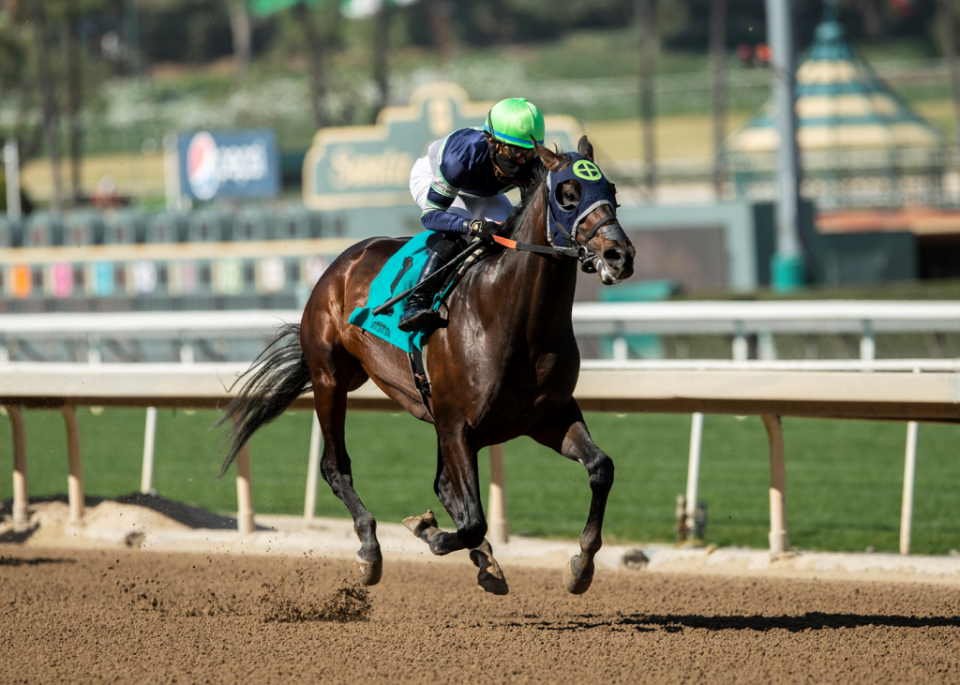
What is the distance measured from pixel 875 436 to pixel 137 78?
6372cm

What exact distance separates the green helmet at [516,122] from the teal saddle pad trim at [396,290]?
0.61m

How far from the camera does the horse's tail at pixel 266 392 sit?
17.9 ft

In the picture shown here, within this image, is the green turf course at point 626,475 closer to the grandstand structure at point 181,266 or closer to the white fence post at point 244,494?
the white fence post at point 244,494

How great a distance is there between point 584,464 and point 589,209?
3.16ft

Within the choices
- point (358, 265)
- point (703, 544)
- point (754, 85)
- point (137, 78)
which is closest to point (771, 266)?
point (703, 544)

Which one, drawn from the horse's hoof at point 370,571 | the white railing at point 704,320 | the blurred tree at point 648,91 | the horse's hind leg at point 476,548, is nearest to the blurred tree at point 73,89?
the blurred tree at point 648,91

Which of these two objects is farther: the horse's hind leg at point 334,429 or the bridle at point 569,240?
the horse's hind leg at point 334,429

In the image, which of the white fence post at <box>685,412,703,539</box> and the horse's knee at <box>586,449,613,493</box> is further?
the white fence post at <box>685,412,703,539</box>

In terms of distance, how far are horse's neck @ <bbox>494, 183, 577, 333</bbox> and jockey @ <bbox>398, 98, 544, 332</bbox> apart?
0.20 metres

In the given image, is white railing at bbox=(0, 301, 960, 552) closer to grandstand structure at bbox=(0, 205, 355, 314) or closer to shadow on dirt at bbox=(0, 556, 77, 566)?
shadow on dirt at bbox=(0, 556, 77, 566)

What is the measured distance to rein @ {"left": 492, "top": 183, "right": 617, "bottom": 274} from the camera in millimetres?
3689

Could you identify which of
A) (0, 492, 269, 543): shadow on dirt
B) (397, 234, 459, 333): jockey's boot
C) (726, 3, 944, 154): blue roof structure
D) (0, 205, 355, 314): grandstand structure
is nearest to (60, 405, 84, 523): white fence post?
(0, 492, 269, 543): shadow on dirt

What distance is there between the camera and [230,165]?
25078 millimetres

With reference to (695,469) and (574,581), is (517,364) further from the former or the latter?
(695,469)
